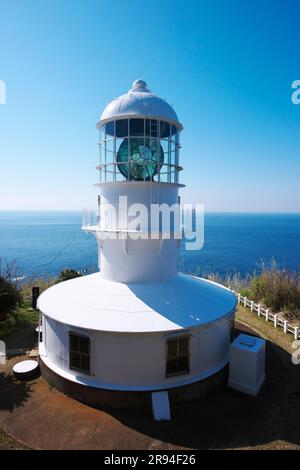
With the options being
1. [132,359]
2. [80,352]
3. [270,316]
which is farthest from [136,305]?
[270,316]

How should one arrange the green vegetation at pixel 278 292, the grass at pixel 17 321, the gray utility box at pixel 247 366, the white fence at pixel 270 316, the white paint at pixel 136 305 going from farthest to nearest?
the green vegetation at pixel 278 292 < the white fence at pixel 270 316 < the grass at pixel 17 321 < the gray utility box at pixel 247 366 < the white paint at pixel 136 305

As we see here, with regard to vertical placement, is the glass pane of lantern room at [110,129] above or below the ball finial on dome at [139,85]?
below

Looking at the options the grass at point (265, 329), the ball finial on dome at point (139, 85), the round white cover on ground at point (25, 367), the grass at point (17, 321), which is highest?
the ball finial on dome at point (139, 85)

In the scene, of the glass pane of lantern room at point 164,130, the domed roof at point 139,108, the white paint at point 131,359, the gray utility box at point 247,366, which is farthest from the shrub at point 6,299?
the gray utility box at point 247,366

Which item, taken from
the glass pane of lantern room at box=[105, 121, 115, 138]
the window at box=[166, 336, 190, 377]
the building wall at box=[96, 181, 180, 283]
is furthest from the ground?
the glass pane of lantern room at box=[105, 121, 115, 138]

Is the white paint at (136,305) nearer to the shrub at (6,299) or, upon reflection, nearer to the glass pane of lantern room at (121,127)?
the shrub at (6,299)
